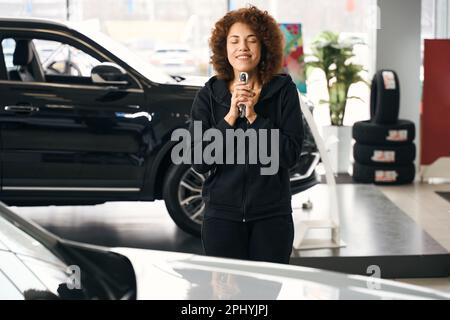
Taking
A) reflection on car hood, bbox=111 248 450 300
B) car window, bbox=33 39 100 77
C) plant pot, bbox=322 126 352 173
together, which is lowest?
plant pot, bbox=322 126 352 173

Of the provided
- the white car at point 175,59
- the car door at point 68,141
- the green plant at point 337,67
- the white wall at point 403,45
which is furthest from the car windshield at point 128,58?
the white car at point 175,59

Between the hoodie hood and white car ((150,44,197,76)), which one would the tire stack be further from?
the hoodie hood

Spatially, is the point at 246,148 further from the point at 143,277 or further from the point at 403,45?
the point at 403,45

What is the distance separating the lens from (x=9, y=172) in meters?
6.45

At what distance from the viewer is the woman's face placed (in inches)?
129

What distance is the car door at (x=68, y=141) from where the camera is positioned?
21.2ft

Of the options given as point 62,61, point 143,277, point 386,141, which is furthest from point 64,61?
point 143,277

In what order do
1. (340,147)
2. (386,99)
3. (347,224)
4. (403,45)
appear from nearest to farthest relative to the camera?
1. (347,224)
2. (386,99)
3. (403,45)
4. (340,147)

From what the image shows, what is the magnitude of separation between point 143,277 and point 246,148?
3.91 ft

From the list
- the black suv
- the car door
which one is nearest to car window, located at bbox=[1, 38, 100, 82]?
the black suv

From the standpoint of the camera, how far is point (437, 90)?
32.9 feet

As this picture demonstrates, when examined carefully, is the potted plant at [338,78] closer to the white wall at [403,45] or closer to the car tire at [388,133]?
the white wall at [403,45]

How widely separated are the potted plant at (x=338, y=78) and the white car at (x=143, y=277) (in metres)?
8.36
